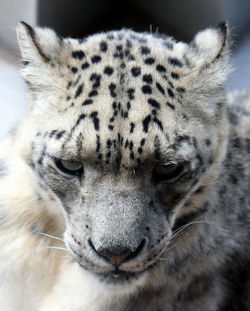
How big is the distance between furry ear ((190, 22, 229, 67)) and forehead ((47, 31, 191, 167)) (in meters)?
0.10

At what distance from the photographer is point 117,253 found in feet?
7.55

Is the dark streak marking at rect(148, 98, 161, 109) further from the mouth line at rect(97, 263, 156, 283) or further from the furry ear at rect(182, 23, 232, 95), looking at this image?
the mouth line at rect(97, 263, 156, 283)

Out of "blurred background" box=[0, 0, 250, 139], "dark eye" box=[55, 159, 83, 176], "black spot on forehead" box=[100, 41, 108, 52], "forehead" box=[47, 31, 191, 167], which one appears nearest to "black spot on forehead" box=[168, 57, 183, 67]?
"forehead" box=[47, 31, 191, 167]

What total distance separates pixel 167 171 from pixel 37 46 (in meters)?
0.67

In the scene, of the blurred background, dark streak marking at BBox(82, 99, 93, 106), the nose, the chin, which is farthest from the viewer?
the blurred background

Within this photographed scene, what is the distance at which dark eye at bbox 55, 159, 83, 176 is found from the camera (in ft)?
7.84

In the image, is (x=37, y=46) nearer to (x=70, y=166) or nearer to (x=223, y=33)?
(x=70, y=166)

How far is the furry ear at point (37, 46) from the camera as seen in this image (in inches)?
100

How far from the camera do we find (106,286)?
101 inches

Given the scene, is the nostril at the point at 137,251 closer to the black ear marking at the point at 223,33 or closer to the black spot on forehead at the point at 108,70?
the black spot on forehead at the point at 108,70

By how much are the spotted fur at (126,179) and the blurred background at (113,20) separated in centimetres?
207

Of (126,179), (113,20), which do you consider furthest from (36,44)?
(113,20)

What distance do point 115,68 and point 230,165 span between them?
2.44 feet

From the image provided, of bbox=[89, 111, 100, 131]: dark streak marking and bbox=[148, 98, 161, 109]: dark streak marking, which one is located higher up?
bbox=[148, 98, 161, 109]: dark streak marking
